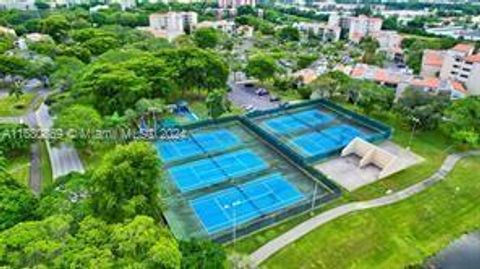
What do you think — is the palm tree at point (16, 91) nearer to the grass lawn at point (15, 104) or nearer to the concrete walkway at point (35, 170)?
the grass lawn at point (15, 104)

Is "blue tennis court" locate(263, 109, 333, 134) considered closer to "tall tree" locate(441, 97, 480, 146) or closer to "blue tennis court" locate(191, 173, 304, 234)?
"blue tennis court" locate(191, 173, 304, 234)

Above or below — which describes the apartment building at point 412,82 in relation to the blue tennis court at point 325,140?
above

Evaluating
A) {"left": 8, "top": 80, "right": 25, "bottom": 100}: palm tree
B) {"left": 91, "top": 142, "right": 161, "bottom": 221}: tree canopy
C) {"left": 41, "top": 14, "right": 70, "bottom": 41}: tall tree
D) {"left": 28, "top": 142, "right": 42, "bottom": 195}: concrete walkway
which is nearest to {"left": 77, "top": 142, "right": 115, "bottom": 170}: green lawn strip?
{"left": 28, "top": 142, "right": 42, "bottom": 195}: concrete walkway

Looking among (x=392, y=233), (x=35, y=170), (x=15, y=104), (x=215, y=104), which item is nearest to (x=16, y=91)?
(x=15, y=104)

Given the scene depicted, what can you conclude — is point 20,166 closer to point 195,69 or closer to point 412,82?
point 195,69

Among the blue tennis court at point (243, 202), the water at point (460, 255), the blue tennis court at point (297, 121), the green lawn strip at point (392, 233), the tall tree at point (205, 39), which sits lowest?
the water at point (460, 255)

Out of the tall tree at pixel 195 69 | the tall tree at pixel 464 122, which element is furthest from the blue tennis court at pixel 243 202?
the tall tree at pixel 195 69
